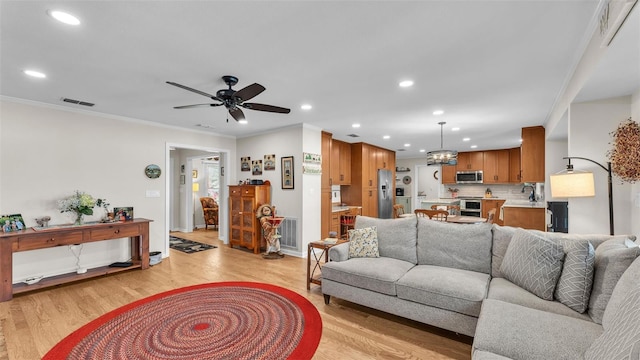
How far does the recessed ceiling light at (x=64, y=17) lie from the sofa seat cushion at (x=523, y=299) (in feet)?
11.8

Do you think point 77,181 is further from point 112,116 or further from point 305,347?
point 305,347

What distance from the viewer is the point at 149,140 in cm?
477

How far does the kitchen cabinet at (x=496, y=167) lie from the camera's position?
7.89 metres

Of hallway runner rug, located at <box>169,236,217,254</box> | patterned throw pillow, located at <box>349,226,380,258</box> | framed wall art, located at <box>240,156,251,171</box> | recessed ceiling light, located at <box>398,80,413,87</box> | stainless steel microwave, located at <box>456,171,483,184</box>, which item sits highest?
recessed ceiling light, located at <box>398,80,413,87</box>

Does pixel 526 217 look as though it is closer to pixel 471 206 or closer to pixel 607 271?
pixel 471 206

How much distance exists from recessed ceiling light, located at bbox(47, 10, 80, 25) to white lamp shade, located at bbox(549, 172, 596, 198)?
13.4 feet

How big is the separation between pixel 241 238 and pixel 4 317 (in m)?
3.22

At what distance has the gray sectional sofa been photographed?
1.41 meters

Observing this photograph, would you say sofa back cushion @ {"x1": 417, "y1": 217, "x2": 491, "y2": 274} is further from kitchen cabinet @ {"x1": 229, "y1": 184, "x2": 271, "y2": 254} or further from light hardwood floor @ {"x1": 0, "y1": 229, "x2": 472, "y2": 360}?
kitchen cabinet @ {"x1": 229, "y1": 184, "x2": 271, "y2": 254}

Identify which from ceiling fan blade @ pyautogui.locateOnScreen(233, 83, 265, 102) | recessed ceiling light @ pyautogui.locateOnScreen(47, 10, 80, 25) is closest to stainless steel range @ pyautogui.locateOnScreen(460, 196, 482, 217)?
ceiling fan blade @ pyautogui.locateOnScreen(233, 83, 265, 102)

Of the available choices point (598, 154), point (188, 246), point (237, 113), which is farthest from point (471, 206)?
point (188, 246)

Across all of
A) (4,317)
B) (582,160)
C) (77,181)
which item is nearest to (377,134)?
(582,160)

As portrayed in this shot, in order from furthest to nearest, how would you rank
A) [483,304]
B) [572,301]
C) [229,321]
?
[229,321]
[483,304]
[572,301]

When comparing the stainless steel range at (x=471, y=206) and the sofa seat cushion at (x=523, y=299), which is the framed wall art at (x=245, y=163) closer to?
the sofa seat cushion at (x=523, y=299)
